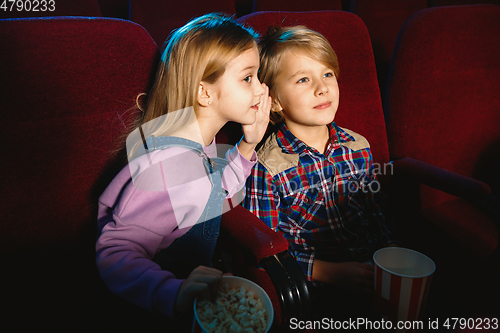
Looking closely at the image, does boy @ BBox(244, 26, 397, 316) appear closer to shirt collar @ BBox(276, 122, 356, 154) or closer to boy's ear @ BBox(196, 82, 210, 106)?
shirt collar @ BBox(276, 122, 356, 154)

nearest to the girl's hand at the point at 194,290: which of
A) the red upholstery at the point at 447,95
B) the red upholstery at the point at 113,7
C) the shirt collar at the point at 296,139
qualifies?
the shirt collar at the point at 296,139

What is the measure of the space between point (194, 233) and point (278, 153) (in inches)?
13.8

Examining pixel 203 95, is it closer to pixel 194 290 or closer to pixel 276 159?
pixel 276 159

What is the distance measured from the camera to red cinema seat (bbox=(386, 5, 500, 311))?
41.9 inches

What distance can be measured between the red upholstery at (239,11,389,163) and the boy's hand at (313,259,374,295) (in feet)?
1.30

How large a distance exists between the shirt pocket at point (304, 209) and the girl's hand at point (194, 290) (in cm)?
44

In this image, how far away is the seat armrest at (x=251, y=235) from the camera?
61 centimetres

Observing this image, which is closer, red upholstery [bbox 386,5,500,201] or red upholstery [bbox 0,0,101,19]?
red upholstery [bbox 386,5,500,201]

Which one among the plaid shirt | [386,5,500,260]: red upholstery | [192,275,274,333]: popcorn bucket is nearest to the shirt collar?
the plaid shirt

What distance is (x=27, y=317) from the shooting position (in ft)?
2.23

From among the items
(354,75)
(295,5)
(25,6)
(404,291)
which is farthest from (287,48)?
(25,6)

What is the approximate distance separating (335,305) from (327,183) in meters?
0.33

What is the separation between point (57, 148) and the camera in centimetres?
75

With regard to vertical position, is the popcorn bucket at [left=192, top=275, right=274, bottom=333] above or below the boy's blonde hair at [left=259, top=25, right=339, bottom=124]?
below
